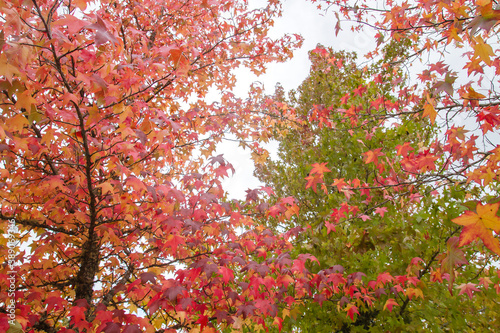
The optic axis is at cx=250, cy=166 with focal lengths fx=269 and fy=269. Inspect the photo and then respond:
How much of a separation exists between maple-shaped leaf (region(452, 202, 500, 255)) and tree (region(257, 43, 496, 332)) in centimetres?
28

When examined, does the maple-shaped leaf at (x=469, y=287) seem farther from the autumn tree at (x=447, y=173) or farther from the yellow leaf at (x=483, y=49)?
the yellow leaf at (x=483, y=49)

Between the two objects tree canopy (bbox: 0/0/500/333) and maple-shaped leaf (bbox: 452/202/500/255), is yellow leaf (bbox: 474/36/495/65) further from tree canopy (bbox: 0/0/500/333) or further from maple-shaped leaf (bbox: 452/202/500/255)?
maple-shaped leaf (bbox: 452/202/500/255)

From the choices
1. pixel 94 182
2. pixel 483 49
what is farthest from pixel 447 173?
pixel 94 182

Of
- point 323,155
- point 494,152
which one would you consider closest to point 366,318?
point 323,155

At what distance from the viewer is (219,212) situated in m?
3.11

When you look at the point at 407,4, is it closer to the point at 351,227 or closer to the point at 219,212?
the point at 351,227

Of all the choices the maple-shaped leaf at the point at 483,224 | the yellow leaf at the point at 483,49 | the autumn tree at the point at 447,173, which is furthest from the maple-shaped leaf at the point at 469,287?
the yellow leaf at the point at 483,49

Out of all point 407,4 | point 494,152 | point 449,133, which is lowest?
point 494,152

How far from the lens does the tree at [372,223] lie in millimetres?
3174

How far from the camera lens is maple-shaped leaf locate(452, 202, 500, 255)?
1379 millimetres

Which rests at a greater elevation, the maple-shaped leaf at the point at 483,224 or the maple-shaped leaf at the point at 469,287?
the maple-shaped leaf at the point at 469,287

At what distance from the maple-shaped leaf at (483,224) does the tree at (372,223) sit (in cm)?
28

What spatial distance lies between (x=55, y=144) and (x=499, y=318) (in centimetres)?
553

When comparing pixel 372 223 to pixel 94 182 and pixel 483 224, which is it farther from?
pixel 94 182
